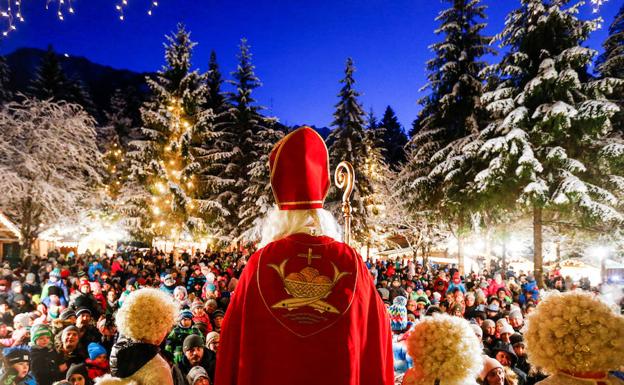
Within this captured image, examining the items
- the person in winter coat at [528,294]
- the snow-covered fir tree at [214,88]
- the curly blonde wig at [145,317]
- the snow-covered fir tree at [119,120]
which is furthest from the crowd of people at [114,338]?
the snow-covered fir tree at [119,120]

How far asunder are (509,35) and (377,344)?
16.4 metres

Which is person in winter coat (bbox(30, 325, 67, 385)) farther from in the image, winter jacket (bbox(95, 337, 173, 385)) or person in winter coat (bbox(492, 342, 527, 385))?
person in winter coat (bbox(492, 342, 527, 385))

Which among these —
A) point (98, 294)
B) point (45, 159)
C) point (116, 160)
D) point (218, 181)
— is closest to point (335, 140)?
point (218, 181)

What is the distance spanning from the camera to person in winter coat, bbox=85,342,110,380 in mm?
5094

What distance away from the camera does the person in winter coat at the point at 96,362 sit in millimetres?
5094

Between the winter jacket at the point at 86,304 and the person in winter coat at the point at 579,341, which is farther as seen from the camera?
the winter jacket at the point at 86,304

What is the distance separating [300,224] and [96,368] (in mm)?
4418

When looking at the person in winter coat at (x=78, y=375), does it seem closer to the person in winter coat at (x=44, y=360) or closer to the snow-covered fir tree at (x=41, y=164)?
the person in winter coat at (x=44, y=360)

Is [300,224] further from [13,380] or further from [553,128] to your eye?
[553,128]

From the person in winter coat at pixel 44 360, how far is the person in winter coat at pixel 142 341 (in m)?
2.88

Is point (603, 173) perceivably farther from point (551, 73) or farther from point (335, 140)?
point (335, 140)

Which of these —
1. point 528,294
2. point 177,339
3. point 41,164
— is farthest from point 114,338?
point 41,164

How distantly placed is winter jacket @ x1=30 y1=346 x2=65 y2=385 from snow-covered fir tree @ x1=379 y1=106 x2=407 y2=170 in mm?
50594

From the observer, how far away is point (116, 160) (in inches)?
1619
